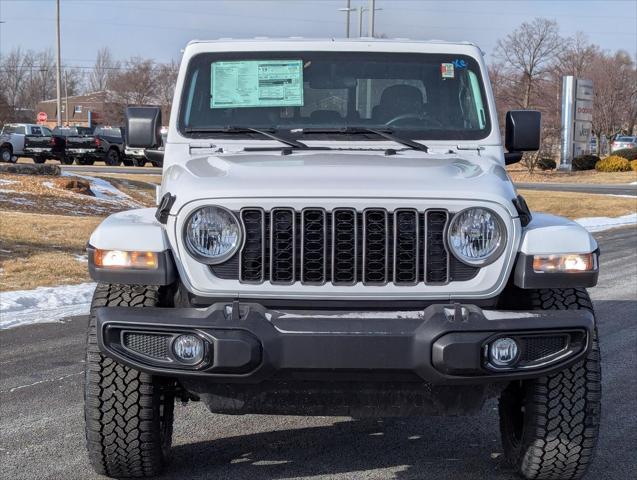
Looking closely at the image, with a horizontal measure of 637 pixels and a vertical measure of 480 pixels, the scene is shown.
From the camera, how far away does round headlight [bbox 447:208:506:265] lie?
405 centimetres

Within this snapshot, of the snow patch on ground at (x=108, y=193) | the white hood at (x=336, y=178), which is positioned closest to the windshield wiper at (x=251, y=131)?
the white hood at (x=336, y=178)

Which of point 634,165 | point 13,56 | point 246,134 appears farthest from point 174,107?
point 13,56

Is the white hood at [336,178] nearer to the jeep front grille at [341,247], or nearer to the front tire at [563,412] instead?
the jeep front grille at [341,247]

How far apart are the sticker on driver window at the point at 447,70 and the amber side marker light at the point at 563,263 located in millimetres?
1735

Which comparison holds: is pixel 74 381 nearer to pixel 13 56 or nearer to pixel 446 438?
pixel 446 438

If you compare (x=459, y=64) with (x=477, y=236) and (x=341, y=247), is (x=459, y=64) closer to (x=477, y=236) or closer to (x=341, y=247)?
(x=477, y=236)

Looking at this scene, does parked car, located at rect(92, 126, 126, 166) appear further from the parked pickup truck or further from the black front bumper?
the black front bumper

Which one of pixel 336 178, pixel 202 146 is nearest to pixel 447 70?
pixel 202 146

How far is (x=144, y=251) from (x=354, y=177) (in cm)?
94

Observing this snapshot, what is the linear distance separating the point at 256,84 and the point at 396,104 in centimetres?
77

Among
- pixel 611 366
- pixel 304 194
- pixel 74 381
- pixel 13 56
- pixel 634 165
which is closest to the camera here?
pixel 304 194

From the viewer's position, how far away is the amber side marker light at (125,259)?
4.03m

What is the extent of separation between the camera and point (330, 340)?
3.75 metres

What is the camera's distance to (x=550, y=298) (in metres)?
4.24
